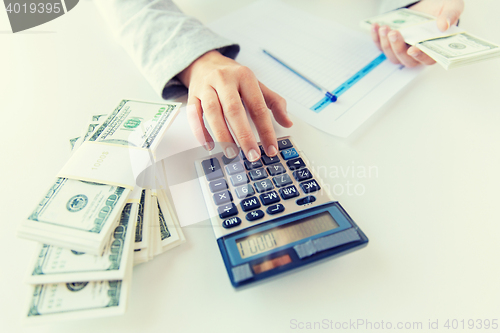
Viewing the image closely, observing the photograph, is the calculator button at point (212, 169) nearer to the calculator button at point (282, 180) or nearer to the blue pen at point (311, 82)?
the calculator button at point (282, 180)

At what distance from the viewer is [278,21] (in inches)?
30.8

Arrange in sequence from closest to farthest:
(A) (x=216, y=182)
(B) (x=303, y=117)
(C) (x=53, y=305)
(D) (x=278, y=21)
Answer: (C) (x=53, y=305) < (A) (x=216, y=182) < (B) (x=303, y=117) < (D) (x=278, y=21)

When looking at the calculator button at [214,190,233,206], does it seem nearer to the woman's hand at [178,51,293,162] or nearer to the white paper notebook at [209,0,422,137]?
the woman's hand at [178,51,293,162]

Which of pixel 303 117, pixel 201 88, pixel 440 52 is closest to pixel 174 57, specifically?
pixel 201 88

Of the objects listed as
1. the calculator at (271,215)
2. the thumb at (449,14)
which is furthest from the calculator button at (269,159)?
the thumb at (449,14)

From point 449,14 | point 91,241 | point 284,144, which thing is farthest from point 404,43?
point 91,241

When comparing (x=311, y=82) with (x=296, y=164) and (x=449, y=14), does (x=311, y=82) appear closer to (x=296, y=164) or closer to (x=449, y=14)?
(x=296, y=164)

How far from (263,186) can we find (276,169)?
37mm

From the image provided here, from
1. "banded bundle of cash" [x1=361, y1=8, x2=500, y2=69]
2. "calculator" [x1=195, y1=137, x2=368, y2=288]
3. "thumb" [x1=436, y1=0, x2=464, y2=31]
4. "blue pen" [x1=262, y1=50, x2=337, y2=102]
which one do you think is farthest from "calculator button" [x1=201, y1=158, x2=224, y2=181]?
"thumb" [x1=436, y1=0, x2=464, y2=31]

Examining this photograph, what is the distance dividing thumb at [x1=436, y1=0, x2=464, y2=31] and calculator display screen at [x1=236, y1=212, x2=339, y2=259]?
0.55 metres

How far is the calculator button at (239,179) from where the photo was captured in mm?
427

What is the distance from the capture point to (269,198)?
41 cm

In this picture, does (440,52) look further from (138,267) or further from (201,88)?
(138,267)

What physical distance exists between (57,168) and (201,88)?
26cm
